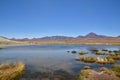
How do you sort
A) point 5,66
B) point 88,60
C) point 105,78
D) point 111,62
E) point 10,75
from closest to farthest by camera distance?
point 105,78 → point 10,75 → point 5,66 → point 111,62 → point 88,60

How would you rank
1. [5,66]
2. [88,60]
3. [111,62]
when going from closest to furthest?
1. [5,66]
2. [111,62]
3. [88,60]

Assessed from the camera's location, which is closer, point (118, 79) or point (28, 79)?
point (118, 79)

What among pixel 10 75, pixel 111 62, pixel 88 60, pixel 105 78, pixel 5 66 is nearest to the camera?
pixel 105 78

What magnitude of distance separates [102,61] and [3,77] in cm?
2351

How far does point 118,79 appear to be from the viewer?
1934 centimetres

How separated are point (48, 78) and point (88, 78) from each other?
6.24 meters

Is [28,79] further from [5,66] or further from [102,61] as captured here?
[102,61]

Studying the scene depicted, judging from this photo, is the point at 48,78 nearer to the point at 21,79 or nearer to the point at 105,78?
the point at 21,79

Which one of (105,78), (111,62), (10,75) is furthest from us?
(111,62)

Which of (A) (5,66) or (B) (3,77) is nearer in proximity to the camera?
(B) (3,77)

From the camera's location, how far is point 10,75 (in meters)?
21.9

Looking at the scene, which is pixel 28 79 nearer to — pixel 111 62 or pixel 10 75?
pixel 10 75

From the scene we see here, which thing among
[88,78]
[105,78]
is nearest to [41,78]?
[88,78]

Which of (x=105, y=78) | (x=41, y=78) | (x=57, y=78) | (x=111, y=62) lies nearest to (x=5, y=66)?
(x=41, y=78)
